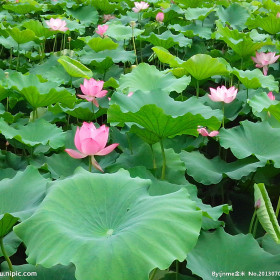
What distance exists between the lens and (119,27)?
2.64 m

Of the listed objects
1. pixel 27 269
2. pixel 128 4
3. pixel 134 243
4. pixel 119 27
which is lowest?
pixel 128 4

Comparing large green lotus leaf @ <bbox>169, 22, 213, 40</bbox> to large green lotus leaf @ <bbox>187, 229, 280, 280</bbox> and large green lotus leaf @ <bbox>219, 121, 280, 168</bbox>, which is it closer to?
large green lotus leaf @ <bbox>219, 121, 280, 168</bbox>

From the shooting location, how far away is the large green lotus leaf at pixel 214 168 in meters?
1.39

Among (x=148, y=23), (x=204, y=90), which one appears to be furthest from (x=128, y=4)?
(x=204, y=90)

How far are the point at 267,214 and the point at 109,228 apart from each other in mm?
405

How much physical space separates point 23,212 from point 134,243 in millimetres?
301

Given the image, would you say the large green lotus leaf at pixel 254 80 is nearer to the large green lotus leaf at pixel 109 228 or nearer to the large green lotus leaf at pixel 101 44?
the large green lotus leaf at pixel 101 44

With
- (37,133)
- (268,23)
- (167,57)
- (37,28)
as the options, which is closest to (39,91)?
(37,133)

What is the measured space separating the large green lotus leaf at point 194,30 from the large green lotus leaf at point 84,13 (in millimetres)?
780

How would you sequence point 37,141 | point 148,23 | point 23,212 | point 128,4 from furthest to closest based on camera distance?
1. point 128,4
2. point 148,23
3. point 37,141
4. point 23,212

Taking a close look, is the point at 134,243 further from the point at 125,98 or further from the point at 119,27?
the point at 119,27

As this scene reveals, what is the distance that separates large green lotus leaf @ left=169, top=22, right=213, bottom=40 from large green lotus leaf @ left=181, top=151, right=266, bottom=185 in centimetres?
129

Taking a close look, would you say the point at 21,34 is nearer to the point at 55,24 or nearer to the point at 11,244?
the point at 55,24

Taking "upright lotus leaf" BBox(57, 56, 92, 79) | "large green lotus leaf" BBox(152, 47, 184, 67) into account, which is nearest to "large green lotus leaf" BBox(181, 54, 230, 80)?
"large green lotus leaf" BBox(152, 47, 184, 67)
